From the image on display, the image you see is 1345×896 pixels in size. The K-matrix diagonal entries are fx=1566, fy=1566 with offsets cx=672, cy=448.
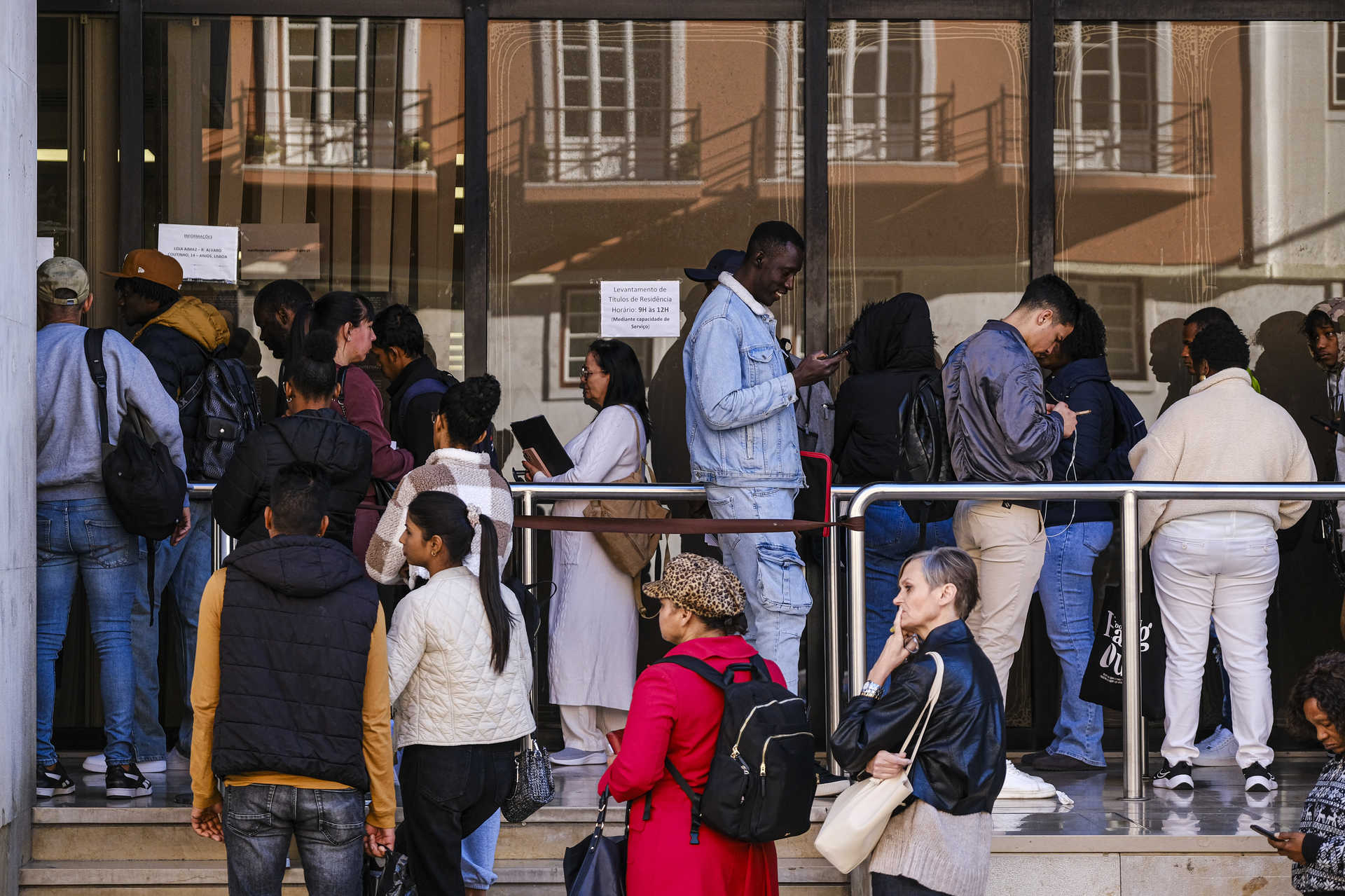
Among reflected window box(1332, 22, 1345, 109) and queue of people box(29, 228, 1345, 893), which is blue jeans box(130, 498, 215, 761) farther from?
reflected window box(1332, 22, 1345, 109)

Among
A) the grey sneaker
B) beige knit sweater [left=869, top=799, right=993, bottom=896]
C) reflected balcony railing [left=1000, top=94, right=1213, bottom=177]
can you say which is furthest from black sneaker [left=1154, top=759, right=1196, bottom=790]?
reflected balcony railing [left=1000, top=94, right=1213, bottom=177]

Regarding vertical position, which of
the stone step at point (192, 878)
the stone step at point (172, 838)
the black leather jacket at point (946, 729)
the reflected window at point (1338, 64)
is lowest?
the stone step at point (192, 878)

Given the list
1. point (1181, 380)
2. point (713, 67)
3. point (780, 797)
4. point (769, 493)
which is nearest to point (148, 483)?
point (769, 493)

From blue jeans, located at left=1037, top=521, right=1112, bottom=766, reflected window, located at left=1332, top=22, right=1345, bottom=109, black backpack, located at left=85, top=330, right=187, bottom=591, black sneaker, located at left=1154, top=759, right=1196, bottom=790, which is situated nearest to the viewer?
black backpack, located at left=85, top=330, right=187, bottom=591

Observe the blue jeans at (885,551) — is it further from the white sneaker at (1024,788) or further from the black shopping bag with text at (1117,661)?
the white sneaker at (1024,788)

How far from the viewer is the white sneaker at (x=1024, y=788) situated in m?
5.93

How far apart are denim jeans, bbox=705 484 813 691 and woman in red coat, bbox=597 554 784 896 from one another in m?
1.44

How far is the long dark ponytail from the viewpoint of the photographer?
4.79m

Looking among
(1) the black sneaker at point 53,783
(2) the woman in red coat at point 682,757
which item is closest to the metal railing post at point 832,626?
(2) the woman in red coat at point 682,757

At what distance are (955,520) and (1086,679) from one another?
815 millimetres

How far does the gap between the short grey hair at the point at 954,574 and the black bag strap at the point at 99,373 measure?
10.6ft

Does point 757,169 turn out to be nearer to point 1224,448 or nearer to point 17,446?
point 1224,448

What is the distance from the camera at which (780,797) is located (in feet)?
14.1

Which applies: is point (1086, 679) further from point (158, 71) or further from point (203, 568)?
point (158, 71)
